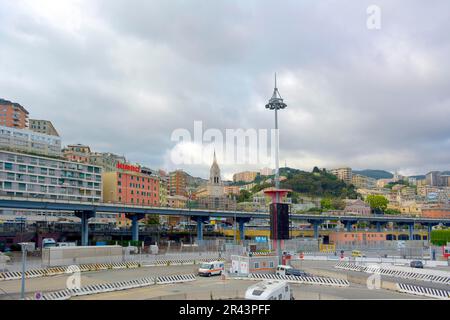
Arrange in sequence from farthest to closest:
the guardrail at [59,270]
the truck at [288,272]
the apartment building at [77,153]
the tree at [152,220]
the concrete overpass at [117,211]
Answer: the apartment building at [77,153], the tree at [152,220], the concrete overpass at [117,211], the truck at [288,272], the guardrail at [59,270]

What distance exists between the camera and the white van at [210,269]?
41500 mm

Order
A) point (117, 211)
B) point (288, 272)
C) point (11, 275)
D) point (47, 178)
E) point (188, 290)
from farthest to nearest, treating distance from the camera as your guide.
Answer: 1. point (47, 178)
2. point (117, 211)
3. point (288, 272)
4. point (11, 275)
5. point (188, 290)

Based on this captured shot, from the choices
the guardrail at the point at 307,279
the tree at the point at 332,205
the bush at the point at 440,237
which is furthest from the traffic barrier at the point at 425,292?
the tree at the point at 332,205

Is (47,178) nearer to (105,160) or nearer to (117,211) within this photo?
(117,211)

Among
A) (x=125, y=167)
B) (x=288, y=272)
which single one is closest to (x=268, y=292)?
(x=288, y=272)

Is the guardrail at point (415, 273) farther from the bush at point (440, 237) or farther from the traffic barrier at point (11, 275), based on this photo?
the bush at point (440, 237)

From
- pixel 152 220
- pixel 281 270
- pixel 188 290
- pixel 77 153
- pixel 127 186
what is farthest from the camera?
pixel 77 153

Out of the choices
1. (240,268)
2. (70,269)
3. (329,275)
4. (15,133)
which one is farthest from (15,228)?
(329,275)

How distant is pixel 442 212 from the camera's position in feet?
631

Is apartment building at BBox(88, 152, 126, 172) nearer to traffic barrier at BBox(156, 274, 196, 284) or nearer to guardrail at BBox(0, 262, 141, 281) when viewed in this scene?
guardrail at BBox(0, 262, 141, 281)

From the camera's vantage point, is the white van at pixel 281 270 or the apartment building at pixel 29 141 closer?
the white van at pixel 281 270

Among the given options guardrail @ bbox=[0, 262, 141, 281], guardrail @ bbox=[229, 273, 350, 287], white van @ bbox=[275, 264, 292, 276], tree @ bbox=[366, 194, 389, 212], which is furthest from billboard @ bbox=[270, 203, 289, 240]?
tree @ bbox=[366, 194, 389, 212]

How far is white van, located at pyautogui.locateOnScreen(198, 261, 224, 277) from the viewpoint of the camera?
41500mm

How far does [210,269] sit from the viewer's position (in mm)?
41750
